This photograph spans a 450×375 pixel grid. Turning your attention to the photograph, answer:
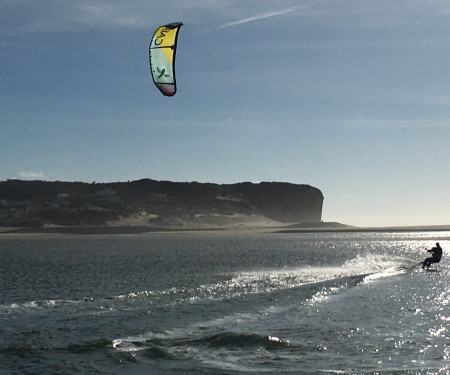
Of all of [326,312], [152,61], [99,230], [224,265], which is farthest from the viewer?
[99,230]

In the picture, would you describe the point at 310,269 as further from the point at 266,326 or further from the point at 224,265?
the point at 266,326

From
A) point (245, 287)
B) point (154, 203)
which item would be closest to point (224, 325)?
point (245, 287)

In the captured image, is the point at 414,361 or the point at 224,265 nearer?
the point at 414,361

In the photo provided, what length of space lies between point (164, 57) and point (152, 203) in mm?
126261

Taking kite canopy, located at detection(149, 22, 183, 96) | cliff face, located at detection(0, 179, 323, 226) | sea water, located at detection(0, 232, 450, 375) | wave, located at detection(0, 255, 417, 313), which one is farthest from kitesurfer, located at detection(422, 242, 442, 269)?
cliff face, located at detection(0, 179, 323, 226)

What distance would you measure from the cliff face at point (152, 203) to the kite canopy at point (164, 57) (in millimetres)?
99378

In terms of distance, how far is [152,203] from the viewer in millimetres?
149000

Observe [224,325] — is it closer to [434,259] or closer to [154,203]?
[434,259]

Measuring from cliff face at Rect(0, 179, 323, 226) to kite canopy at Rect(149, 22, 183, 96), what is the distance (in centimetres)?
9938

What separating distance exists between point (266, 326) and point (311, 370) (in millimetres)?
5001

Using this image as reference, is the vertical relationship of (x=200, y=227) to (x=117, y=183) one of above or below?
below

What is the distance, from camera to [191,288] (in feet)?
88.7

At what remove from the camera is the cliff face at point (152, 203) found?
126438 millimetres

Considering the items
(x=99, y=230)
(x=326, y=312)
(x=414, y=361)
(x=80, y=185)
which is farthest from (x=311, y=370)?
(x=80, y=185)
